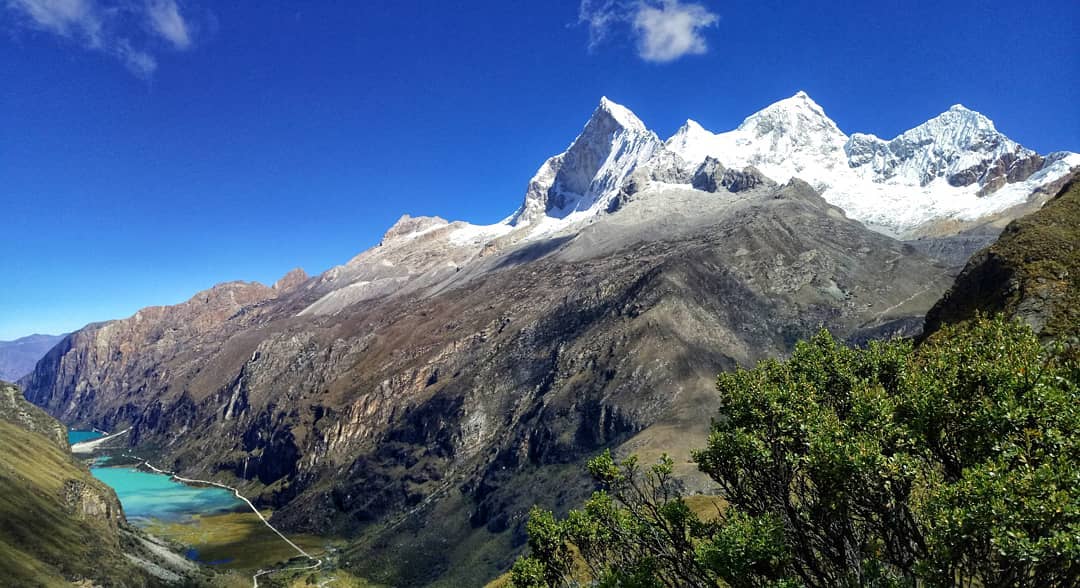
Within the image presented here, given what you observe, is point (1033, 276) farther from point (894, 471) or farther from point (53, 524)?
point (53, 524)

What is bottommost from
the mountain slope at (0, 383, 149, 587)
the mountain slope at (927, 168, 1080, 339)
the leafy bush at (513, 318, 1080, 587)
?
the mountain slope at (0, 383, 149, 587)

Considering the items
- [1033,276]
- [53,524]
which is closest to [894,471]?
[1033,276]

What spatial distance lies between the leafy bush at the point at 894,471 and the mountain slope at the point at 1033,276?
31.9m

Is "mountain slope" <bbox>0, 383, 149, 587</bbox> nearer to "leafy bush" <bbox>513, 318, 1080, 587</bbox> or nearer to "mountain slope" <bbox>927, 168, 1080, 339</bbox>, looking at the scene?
"leafy bush" <bbox>513, 318, 1080, 587</bbox>

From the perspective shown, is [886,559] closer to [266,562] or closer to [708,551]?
[708,551]

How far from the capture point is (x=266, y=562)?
195 m

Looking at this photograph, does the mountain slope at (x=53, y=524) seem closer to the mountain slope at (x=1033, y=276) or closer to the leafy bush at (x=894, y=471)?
the leafy bush at (x=894, y=471)

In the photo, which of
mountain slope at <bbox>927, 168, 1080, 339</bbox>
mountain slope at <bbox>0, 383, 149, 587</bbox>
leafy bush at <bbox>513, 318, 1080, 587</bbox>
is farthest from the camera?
mountain slope at <bbox>0, 383, 149, 587</bbox>

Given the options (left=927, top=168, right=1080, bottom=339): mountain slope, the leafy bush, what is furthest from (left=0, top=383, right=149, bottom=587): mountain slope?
(left=927, top=168, right=1080, bottom=339): mountain slope

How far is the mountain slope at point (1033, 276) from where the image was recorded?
49969mm

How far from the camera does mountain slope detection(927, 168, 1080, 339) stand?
50.0 m

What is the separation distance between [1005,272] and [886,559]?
55.7m

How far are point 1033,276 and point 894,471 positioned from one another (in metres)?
55.2

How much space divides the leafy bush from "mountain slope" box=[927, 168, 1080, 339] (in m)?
31.9
